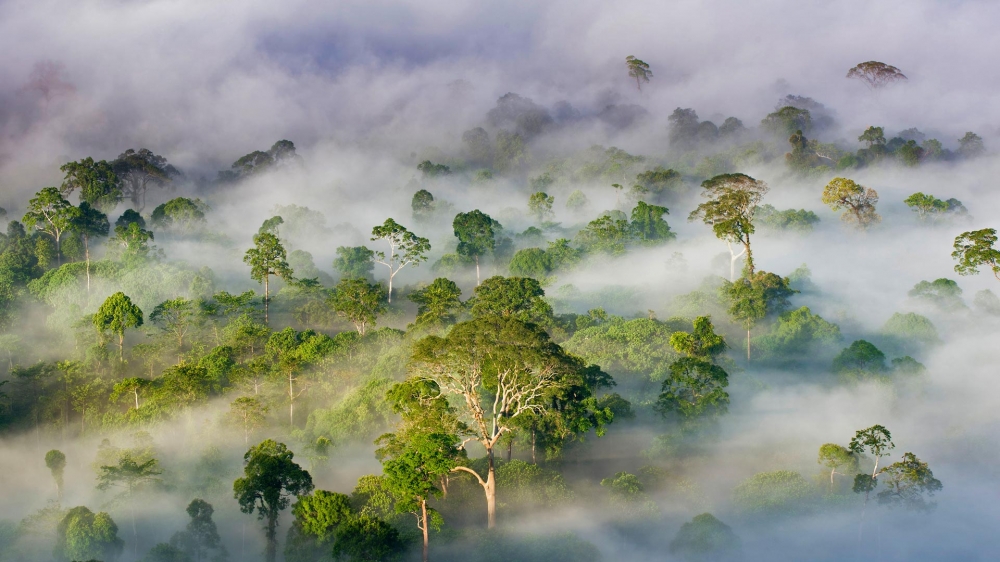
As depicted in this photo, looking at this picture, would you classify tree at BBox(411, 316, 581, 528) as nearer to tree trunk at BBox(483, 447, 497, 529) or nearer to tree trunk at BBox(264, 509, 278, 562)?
tree trunk at BBox(483, 447, 497, 529)

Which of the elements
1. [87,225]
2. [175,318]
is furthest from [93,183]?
[175,318]

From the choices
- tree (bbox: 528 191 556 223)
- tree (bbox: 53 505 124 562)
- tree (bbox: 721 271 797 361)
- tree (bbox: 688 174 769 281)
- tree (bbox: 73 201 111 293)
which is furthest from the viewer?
tree (bbox: 528 191 556 223)

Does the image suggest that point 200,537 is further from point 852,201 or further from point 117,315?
point 852,201

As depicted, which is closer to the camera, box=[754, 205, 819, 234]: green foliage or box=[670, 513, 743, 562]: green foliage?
box=[670, 513, 743, 562]: green foliage

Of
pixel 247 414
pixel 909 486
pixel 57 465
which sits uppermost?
pixel 247 414

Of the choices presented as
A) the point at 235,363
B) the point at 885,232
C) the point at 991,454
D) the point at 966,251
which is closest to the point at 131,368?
the point at 235,363

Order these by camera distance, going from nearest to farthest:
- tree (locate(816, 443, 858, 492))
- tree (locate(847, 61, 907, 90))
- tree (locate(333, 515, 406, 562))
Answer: tree (locate(333, 515, 406, 562)), tree (locate(816, 443, 858, 492)), tree (locate(847, 61, 907, 90))

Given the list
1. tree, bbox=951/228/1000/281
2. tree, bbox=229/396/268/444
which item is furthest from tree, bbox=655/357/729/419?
tree, bbox=951/228/1000/281
